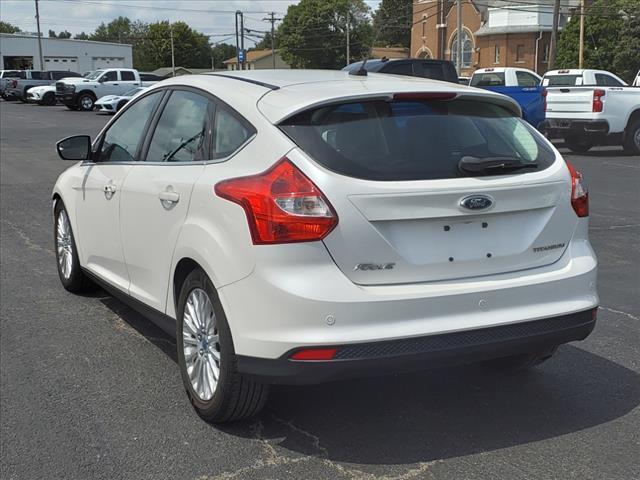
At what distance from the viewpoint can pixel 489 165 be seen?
11.4 feet

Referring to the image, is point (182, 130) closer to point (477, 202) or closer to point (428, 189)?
point (428, 189)

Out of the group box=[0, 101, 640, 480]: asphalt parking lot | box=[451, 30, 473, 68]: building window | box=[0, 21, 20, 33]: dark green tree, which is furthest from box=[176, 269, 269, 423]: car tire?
box=[0, 21, 20, 33]: dark green tree

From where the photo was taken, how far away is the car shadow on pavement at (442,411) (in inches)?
138

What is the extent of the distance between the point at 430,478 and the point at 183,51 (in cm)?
11826

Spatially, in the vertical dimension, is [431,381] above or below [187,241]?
below

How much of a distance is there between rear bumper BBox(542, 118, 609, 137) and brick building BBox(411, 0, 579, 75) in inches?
1694

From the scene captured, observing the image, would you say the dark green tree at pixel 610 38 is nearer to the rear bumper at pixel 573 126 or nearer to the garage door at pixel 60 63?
the rear bumper at pixel 573 126

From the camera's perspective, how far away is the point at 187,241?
3.68 meters

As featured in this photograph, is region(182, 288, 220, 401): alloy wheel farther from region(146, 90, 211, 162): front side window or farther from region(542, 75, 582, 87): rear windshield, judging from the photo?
region(542, 75, 582, 87): rear windshield

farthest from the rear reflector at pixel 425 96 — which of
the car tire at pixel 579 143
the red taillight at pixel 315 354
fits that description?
the car tire at pixel 579 143

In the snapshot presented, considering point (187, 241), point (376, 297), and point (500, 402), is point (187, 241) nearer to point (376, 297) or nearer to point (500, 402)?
point (376, 297)

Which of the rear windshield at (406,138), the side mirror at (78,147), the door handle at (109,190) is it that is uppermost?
the rear windshield at (406,138)

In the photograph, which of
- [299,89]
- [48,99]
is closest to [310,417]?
[299,89]

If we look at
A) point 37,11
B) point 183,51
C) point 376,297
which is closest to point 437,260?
point 376,297
